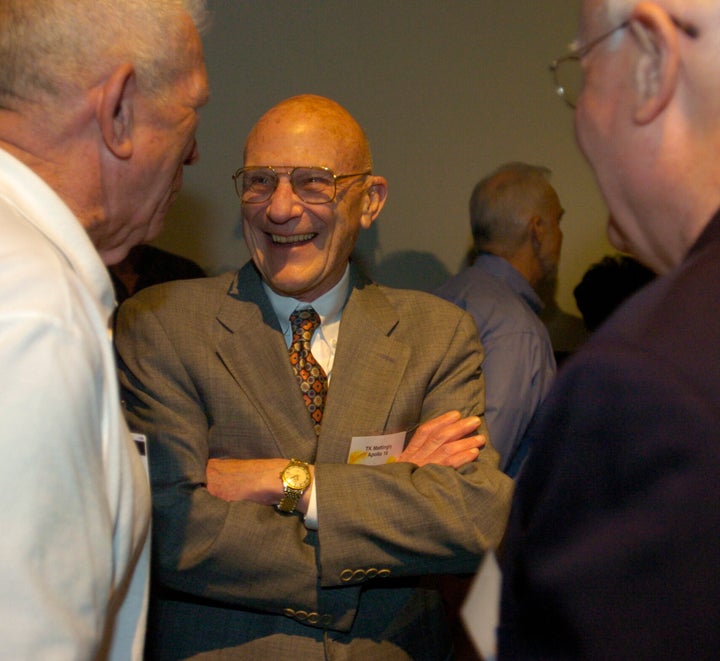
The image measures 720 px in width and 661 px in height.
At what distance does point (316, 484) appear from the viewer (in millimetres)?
1851

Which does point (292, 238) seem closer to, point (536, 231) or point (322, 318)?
point (322, 318)

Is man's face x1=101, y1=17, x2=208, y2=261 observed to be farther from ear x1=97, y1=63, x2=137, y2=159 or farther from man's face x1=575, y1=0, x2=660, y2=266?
man's face x1=575, y1=0, x2=660, y2=266

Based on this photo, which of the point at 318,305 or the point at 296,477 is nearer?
the point at 296,477

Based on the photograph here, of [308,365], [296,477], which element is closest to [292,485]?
[296,477]

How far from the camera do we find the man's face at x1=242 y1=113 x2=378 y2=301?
2.16 meters

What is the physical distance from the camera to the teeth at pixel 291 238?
2.18 metres

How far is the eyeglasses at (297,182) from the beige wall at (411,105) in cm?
152

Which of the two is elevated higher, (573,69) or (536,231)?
(573,69)

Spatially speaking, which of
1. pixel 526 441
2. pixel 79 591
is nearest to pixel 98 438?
pixel 79 591

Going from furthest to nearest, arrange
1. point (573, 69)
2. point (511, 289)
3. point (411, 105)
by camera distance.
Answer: point (411, 105) < point (511, 289) < point (573, 69)

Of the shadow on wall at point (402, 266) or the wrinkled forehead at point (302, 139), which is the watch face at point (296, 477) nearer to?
the wrinkled forehead at point (302, 139)

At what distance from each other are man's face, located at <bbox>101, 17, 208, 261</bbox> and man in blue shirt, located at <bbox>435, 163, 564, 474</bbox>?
159 cm

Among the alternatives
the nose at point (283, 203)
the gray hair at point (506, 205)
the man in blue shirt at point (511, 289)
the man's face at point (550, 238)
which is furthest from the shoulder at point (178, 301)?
the man's face at point (550, 238)

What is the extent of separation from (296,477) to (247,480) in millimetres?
119
